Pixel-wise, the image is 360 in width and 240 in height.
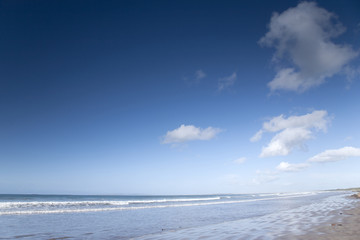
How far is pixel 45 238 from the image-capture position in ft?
35.0

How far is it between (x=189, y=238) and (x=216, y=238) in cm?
110

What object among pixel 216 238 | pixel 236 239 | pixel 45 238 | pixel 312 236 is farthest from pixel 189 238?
pixel 45 238

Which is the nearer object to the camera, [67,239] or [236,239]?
[236,239]

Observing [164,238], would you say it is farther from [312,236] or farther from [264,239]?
[312,236]

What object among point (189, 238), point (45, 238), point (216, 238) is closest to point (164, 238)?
point (189, 238)

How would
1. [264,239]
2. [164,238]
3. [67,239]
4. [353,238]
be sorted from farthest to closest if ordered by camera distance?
[67,239] < [164,238] < [264,239] < [353,238]

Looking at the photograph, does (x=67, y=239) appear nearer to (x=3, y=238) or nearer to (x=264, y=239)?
(x=3, y=238)

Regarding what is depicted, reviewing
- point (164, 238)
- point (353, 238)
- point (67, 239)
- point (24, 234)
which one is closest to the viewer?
point (353, 238)

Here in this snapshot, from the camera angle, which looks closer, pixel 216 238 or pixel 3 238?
pixel 216 238

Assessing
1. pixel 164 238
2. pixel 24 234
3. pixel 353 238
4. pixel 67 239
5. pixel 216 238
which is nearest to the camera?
pixel 353 238

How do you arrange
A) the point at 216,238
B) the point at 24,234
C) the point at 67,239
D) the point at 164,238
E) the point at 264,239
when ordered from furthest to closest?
the point at 24,234, the point at 67,239, the point at 164,238, the point at 216,238, the point at 264,239

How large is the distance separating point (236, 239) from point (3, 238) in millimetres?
10365

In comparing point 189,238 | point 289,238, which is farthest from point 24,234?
point 289,238

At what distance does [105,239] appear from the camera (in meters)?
10.3
